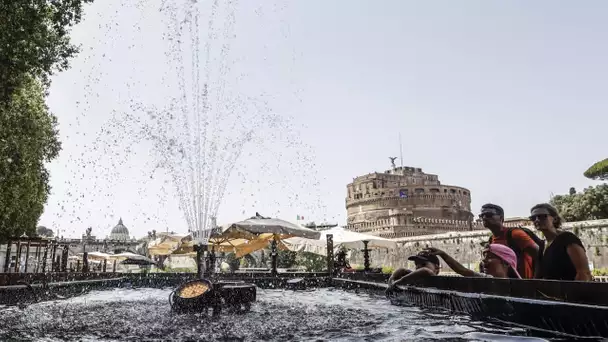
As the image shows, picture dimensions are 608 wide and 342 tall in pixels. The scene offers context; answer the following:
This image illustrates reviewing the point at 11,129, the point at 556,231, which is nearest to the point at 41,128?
the point at 11,129

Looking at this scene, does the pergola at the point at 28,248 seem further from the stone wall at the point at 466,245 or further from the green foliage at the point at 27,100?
the stone wall at the point at 466,245

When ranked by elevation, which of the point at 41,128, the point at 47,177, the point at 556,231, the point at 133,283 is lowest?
the point at 133,283

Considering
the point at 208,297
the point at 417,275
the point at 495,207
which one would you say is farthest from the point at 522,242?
the point at 208,297

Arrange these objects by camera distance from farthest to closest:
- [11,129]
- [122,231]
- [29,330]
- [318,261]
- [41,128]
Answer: [122,231] → [318,261] → [41,128] → [11,129] → [29,330]

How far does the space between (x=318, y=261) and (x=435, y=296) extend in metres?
30.2

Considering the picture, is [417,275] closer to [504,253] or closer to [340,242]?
[504,253]

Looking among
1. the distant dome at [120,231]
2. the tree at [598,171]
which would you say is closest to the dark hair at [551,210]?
the tree at [598,171]

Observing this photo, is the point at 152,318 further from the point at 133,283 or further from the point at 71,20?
the point at 133,283

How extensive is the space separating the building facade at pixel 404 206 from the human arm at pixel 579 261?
175 ft

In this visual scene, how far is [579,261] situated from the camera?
404 centimetres

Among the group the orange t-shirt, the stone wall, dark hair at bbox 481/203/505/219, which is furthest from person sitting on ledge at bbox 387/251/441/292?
the stone wall

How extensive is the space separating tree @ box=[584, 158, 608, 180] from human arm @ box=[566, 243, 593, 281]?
4283 centimetres

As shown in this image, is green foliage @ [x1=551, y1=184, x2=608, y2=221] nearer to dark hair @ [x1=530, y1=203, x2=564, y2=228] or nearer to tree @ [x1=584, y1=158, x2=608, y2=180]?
tree @ [x1=584, y1=158, x2=608, y2=180]

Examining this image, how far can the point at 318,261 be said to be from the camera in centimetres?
3566
